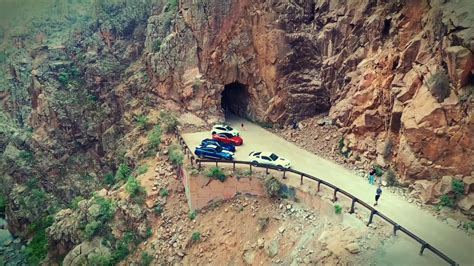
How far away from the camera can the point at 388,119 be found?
77.2 feet

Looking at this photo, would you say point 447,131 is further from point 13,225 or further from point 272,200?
point 13,225

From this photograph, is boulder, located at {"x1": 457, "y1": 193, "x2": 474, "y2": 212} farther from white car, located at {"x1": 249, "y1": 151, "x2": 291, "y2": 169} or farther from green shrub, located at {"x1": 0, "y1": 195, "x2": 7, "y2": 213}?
green shrub, located at {"x1": 0, "y1": 195, "x2": 7, "y2": 213}

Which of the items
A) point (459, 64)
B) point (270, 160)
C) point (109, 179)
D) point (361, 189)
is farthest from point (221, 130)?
point (459, 64)

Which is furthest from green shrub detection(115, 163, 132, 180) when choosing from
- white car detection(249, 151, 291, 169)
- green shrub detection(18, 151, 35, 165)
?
green shrub detection(18, 151, 35, 165)

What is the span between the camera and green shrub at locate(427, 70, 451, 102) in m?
19.7

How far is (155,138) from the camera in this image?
30438 millimetres

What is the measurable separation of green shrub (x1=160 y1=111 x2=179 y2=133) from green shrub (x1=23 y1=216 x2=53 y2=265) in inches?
592

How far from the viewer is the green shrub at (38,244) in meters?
32.3

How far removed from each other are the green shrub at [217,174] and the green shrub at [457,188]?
43.1 feet

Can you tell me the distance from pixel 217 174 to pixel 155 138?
8503 mm

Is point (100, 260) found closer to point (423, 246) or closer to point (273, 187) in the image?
point (273, 187)

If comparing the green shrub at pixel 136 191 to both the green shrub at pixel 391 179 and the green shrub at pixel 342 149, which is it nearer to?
the green shrub at pixel 342 149

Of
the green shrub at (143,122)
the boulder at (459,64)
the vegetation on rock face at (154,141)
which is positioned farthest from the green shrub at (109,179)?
the boulder at (459,64)

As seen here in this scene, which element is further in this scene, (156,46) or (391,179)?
(156,46)
